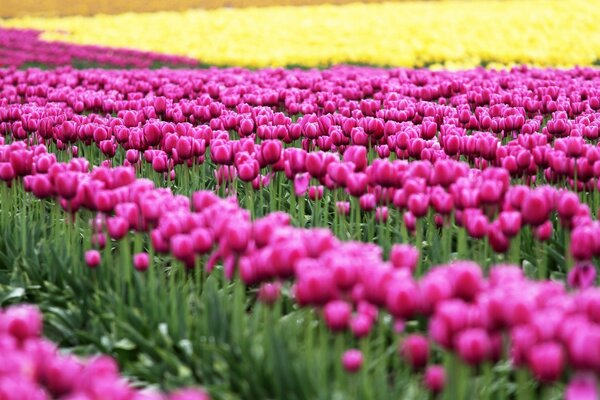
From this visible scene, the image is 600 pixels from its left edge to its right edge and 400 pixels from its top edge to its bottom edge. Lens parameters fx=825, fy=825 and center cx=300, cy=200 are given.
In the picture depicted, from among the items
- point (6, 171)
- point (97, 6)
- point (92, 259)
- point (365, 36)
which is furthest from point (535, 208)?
point (97, 6)

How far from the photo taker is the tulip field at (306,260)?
2.14 meters

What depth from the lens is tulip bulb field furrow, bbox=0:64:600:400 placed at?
2117 millimetres

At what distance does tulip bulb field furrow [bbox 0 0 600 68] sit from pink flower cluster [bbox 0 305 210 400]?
1614 centimetres

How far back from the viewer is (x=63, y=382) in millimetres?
2057

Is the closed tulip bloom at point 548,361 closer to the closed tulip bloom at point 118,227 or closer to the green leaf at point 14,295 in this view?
the closed tulip bloom at point 118,227

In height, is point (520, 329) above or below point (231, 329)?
above

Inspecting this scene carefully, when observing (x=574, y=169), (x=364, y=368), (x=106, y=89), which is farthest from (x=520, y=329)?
(x=106, y=89)

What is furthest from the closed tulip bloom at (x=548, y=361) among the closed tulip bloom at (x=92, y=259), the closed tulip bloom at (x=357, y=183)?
the closed tulip bloom at (x=92, y=259)

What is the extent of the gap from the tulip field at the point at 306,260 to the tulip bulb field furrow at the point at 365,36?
11.9 m

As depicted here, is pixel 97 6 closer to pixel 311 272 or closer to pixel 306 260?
pixel 306 260

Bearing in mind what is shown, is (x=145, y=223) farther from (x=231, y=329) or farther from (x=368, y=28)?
(x=368, y=28)

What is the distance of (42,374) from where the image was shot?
207 cm

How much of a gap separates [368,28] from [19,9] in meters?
23.7

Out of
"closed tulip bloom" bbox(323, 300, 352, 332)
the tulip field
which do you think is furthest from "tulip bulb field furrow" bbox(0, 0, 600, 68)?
"closed tulip bloom" bbox(323, 300, 352, 332)
